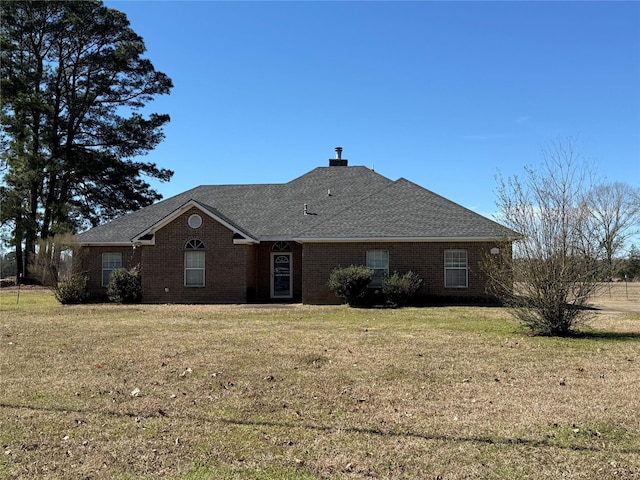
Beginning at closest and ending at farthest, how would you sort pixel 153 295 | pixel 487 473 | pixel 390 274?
pixel 487 473, pixel 390 274, pixel 153 295

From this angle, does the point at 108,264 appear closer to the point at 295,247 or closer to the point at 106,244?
the point at 106,244

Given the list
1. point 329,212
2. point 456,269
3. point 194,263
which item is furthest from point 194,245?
point 456,269

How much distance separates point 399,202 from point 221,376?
56.0 feet

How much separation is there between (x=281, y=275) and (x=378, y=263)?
4764 mm

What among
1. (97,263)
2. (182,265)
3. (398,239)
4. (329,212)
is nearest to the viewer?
(398,239)

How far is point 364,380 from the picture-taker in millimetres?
7898

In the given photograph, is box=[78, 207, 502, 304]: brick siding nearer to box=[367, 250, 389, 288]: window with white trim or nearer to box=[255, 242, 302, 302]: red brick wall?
box=[255, 242, 302, 302]: red brick wall

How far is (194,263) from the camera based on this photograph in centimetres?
2283

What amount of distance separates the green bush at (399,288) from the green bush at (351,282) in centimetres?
76

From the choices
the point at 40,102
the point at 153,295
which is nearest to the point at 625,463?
the point at 153,295

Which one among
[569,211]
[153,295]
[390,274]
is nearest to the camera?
[569,211]

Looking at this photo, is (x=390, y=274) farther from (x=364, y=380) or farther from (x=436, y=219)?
(x=364, y=380)

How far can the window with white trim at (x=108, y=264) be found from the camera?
2522 cm

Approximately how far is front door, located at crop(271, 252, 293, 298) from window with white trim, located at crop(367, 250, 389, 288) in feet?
13.5
